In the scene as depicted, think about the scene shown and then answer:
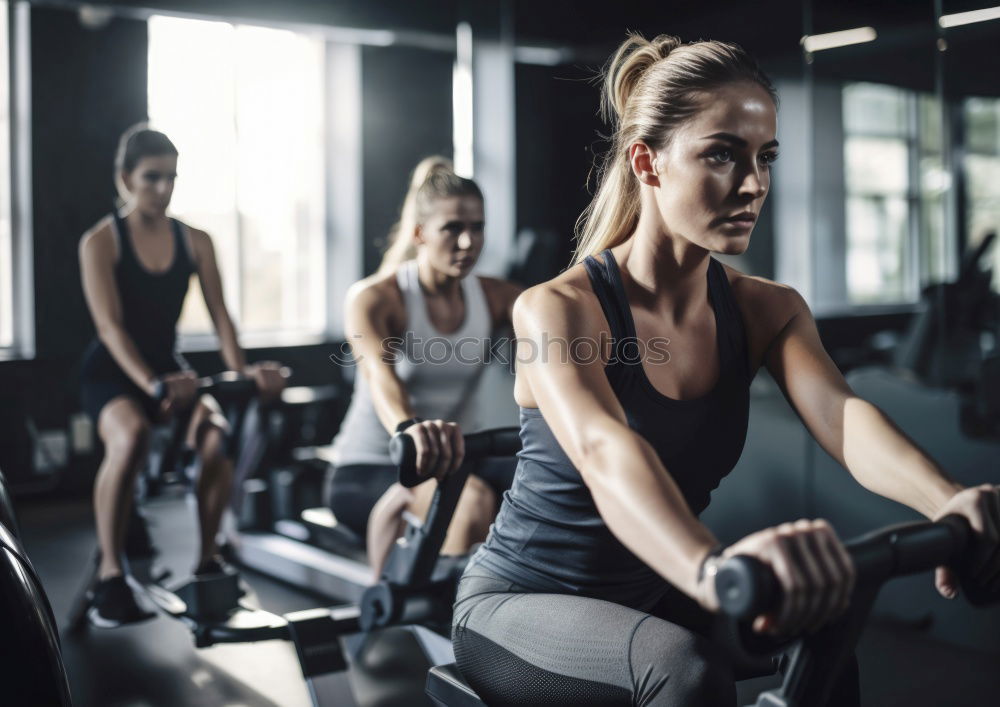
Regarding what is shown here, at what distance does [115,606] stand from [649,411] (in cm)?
200

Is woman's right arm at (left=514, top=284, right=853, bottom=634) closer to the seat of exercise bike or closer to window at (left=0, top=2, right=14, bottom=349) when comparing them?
the seat of exercise bike

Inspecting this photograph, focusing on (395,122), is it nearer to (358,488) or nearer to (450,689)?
(358,488)

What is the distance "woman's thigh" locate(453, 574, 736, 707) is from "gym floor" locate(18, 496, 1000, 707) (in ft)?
2.75

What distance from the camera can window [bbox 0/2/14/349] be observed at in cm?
472

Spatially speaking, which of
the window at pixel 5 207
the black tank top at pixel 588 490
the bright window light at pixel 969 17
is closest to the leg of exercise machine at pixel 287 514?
the window at pixel 5 207

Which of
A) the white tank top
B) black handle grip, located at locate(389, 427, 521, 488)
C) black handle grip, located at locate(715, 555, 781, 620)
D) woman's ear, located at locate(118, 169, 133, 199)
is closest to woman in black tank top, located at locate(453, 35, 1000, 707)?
black handle grip, located at locate(715, 555, 781, 620)

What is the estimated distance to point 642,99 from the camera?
3.96 feet

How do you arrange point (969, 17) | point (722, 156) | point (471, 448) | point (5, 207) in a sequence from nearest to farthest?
point (722, 156) → point (471, 448) → point (969, 17) → point (5, 207)

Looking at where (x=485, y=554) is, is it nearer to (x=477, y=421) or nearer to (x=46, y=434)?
(x=477, y=421)

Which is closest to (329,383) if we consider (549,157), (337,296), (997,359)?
(337,296)

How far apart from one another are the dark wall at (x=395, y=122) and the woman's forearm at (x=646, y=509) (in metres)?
4.89

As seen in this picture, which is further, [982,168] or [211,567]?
[211,567]

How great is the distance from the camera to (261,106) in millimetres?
5586

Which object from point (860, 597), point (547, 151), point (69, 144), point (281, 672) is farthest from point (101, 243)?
point (860, 597)
